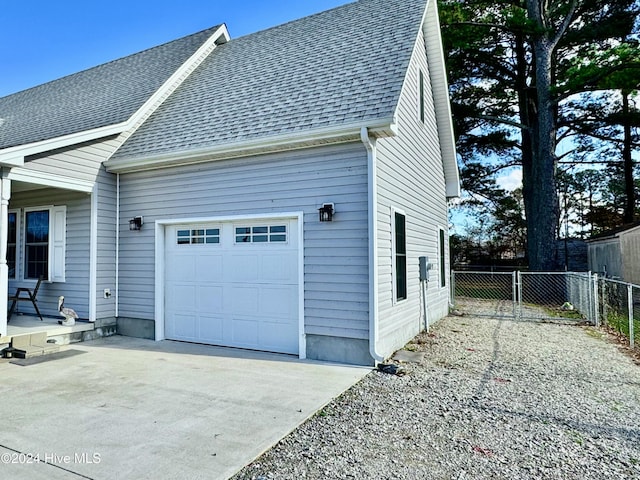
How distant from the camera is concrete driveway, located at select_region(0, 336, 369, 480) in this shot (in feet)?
9.52

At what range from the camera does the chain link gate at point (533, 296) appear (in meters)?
9.95

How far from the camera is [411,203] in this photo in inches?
301

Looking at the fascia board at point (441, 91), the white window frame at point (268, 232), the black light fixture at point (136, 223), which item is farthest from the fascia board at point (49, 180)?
the fascia board at point (441, 91)

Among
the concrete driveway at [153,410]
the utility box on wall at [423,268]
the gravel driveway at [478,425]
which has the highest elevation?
the utility box on wall at [423,268]

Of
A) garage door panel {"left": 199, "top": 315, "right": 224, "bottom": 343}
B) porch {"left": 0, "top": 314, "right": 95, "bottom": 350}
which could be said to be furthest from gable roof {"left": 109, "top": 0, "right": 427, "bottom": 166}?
porch {"left": 0, "top": 314, "right": 95, "bottom": 350}

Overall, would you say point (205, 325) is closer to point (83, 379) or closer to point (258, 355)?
point (258, 355)

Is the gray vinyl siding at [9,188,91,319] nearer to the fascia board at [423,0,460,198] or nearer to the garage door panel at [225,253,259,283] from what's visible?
the garage door panel at [225,253,259,283]

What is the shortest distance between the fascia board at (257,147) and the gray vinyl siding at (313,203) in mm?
117

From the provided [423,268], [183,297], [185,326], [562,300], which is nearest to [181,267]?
[183,297]

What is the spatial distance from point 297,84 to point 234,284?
3.53 meters

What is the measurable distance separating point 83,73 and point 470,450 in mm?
12931

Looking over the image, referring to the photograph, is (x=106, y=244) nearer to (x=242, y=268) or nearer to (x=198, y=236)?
(x=198, y=236)

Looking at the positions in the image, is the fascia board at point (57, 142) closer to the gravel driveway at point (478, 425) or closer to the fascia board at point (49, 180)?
the fascia board at point (49, 180)

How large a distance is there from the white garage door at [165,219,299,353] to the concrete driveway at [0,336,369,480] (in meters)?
0.47
